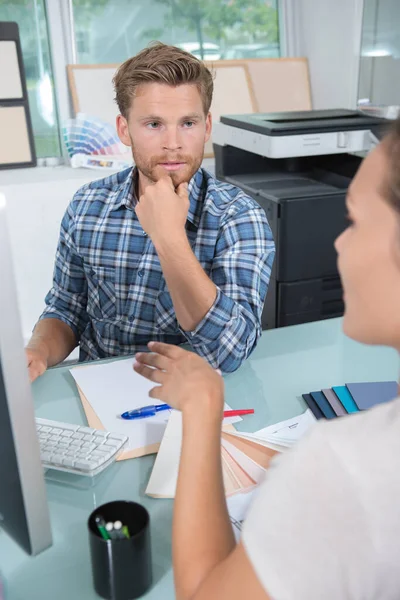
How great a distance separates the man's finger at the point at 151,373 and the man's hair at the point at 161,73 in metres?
0.74

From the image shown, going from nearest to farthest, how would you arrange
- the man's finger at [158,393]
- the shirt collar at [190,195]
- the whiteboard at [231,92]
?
the man's finger at [158,393]
the shirt collar at [190,195]
the whiteboard at [231,92]

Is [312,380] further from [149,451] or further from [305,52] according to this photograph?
[305,52]

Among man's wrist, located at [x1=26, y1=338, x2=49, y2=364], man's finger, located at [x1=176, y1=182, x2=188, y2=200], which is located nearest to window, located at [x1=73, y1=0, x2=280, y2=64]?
man's finger, located at [x1=176, y1=182, x2=188, y2=200]

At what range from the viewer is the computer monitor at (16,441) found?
1.63 ft

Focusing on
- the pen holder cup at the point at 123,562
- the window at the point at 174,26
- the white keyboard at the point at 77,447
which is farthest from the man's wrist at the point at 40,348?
the window at the point at 174,26

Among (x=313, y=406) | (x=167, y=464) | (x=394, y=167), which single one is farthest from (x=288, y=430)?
(x=394, y=167)

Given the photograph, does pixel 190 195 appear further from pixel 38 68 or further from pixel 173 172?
pixel 38 68

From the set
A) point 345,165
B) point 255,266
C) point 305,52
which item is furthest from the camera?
point 305,52

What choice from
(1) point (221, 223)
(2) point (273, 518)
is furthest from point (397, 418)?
(1) point (221, 223)

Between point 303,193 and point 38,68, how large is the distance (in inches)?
55.6

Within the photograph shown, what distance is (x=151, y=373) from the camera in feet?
2.77

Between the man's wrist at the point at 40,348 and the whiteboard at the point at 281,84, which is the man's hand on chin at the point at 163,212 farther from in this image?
the whiteboard at the point at 281,84

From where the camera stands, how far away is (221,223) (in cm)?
135

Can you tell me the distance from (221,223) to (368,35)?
174cm
